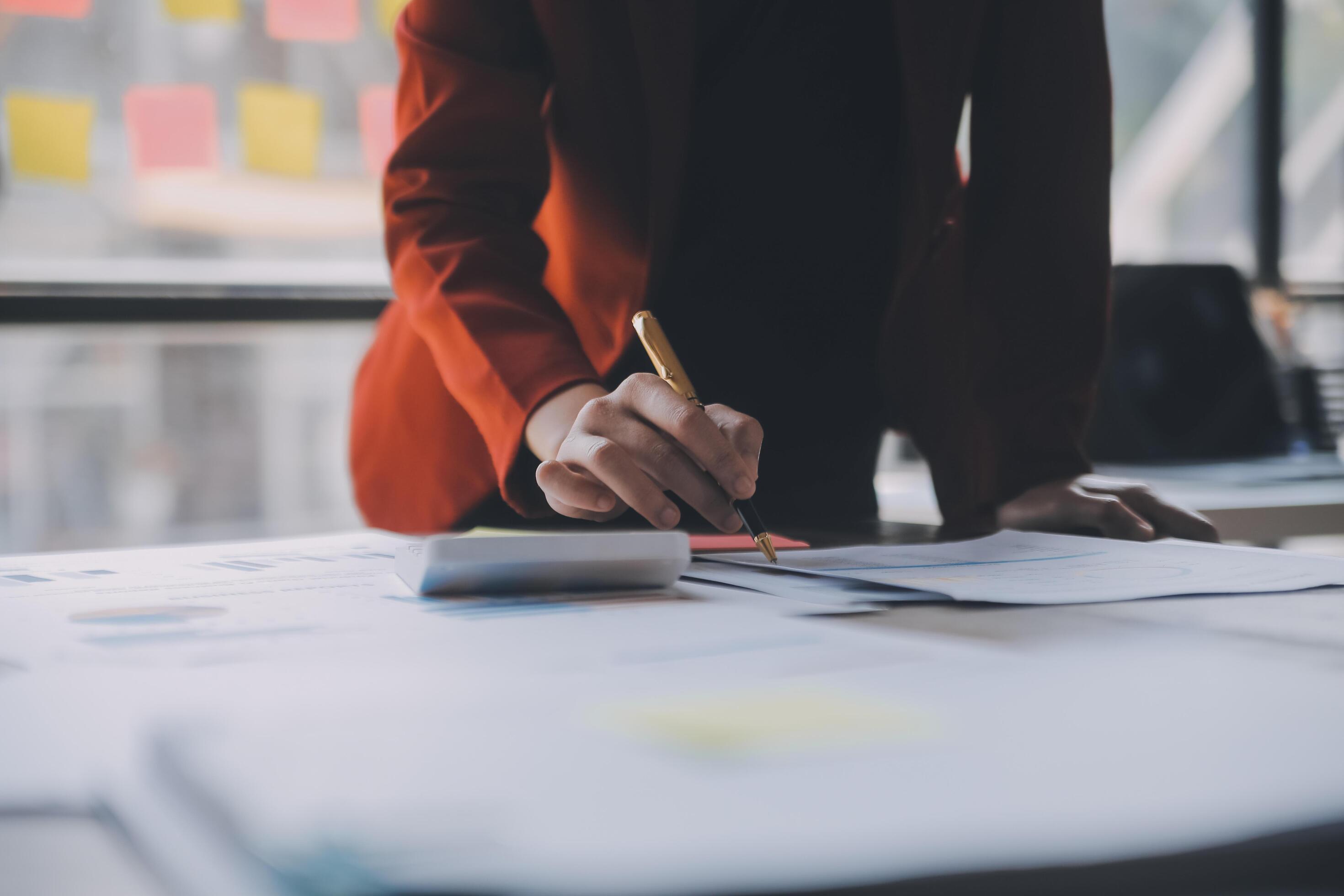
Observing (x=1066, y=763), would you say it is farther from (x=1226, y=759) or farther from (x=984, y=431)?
(x=984, y=431)

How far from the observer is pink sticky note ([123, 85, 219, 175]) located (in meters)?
1.66

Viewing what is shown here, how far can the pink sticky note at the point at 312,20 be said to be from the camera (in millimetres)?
1702

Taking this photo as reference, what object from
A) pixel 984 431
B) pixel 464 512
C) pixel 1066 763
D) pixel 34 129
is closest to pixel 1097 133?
pixel 984 431

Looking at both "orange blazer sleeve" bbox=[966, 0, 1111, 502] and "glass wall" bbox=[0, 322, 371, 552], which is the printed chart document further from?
"glass wall" bbox=[0, 322, 371, 552]

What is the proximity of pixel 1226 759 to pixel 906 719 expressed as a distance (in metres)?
0.07

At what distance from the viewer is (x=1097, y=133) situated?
3.16 feet

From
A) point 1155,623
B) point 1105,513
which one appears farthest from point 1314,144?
point 1155,623

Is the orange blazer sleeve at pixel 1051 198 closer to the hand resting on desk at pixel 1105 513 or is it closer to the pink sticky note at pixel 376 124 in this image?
the hand resting on desk at pixel 1105 513

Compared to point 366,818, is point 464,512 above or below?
below

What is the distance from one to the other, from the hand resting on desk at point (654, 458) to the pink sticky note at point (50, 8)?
142 centimetres

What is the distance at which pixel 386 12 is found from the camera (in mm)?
1767

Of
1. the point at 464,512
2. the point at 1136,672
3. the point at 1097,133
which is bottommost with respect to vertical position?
the point at 464,512

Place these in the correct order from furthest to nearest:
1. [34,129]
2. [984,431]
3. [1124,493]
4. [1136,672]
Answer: [34,129] → [984,431] → [1124,493] → [1136,672]

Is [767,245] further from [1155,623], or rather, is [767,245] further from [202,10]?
[202,10]
